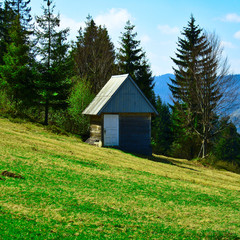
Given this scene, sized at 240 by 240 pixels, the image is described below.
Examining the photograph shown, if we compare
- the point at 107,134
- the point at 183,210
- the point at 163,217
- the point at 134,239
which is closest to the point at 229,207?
the point at 183,210

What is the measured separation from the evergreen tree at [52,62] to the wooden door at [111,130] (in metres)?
8.74

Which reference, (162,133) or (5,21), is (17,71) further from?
(162,133)

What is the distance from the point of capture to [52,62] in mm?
35844

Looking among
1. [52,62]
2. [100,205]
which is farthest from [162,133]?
[100,205]

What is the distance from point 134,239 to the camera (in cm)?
699

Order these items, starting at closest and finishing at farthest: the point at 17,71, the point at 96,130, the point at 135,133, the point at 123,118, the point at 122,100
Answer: the point at 122,100 < the point at 123,118 < the point at 135,133 < the point at 96,130 < the point at 17,71

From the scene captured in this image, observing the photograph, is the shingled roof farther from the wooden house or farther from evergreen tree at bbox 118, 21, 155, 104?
evergreen tree at bbox 118, 21, 155, 104

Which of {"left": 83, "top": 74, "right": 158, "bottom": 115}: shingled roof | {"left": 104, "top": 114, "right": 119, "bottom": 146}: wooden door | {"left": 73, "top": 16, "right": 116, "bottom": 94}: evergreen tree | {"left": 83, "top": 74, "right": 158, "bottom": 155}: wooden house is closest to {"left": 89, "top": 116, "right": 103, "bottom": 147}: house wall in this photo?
{"left": 83, "top": 74, "right": 158, "bottom": 155}: wooden house

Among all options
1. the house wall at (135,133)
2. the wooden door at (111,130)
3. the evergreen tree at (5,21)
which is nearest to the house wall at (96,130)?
the wooden door at (111,130)

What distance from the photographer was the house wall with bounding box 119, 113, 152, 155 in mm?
29188

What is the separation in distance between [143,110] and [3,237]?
24.1 metres

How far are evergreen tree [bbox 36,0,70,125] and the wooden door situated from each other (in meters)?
8.74

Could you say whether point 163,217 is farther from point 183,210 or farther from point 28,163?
point 28,163

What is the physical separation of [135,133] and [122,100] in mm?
3322
